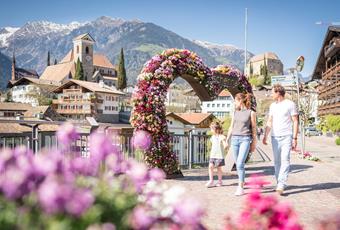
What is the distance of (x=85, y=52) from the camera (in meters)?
155

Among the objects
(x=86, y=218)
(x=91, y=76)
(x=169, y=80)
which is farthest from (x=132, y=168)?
(x=91, y=76)

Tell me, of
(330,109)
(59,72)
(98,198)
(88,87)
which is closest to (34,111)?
(88,87)

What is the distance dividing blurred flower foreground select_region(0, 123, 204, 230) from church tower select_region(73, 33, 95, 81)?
496 ft

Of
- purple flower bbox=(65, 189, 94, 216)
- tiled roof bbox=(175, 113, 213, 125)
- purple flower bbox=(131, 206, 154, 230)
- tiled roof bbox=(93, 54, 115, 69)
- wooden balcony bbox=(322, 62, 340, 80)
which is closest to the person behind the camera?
purple flower bbox=(65, 189, 94, 216)

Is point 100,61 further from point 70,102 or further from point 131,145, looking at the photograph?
point 131,145

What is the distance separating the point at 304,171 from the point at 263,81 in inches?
6008

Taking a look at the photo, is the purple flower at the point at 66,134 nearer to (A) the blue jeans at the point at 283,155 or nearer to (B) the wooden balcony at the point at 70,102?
(A) the blue jeans at the point at 283,155

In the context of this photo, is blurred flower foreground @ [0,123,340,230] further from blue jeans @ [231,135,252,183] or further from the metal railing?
the metal railing

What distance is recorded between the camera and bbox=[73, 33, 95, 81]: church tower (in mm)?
152250

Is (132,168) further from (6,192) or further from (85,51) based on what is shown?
(85,51)

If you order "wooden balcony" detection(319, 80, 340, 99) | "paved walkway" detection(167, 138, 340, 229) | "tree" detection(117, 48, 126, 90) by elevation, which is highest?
"tree" detection(117, 48, 126, 90)

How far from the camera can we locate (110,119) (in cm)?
10381

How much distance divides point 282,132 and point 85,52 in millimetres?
151592

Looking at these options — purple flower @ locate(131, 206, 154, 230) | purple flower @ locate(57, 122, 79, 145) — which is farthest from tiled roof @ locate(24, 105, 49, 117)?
purple flower @ locate(131, 206, 154, 230)
